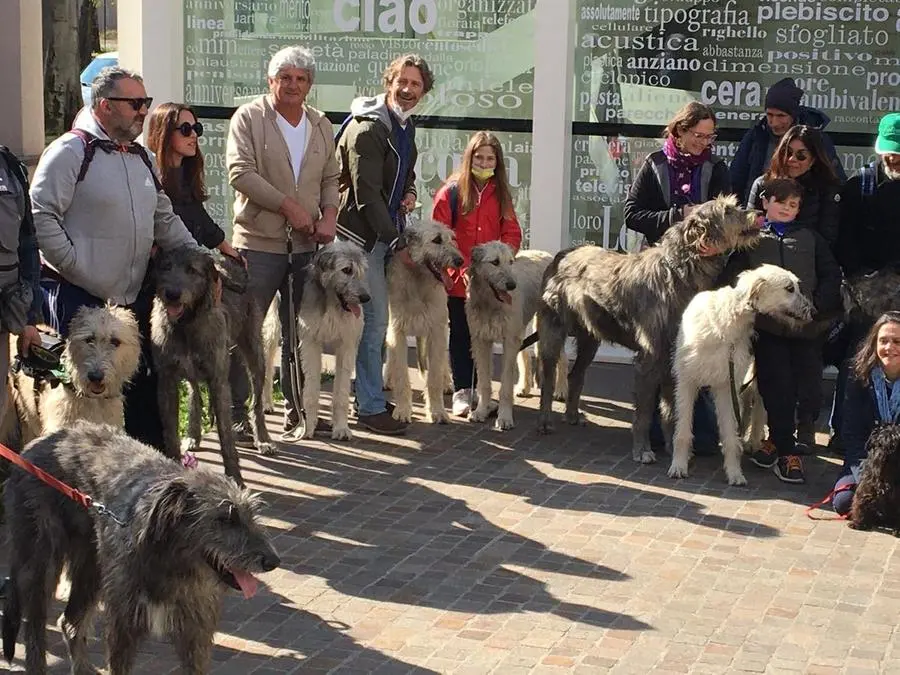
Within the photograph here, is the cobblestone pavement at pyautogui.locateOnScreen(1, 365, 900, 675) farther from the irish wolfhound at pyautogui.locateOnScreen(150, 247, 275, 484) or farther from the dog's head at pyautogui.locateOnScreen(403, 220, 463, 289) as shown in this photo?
the dog's head at pyautogui.locateOnScreen(403, 220, 463, 289)

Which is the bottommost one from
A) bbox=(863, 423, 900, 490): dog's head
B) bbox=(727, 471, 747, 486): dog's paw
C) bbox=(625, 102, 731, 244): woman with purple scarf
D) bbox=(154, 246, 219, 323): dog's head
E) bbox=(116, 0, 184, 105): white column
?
bbox=(727, 471, 747, 486): dog's paw

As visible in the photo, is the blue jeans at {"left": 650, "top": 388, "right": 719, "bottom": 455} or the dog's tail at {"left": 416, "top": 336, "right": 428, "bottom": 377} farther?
the dog's tail at {"left": 416, "top": 336, "right": 428, "bottom": 377}

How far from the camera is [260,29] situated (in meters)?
11.8

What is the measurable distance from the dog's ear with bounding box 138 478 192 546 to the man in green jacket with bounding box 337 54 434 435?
464cm

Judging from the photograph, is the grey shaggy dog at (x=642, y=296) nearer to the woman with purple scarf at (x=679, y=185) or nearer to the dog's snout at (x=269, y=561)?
the woman with purple scarf at (x=679, y=185)

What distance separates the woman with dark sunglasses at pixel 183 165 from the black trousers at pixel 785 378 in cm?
324

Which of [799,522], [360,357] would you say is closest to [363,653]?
[799,522]

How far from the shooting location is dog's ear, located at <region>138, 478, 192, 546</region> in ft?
15.1

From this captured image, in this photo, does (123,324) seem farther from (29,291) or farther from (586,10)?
(586,10)

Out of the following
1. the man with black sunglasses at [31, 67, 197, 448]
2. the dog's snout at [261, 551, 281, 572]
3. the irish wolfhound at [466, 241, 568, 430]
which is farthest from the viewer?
the irish wolfhound at [466, 241, 568, 430]

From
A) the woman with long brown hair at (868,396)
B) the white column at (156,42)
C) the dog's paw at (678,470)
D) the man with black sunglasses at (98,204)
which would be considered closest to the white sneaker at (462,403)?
the dog's paw at (678,470)

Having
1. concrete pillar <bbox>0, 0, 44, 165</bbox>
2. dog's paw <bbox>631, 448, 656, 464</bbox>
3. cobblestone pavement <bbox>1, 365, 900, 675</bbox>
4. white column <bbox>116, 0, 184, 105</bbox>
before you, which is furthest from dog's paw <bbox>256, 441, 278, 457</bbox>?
concrete pillar <bbox>0, 0, 44, 165</bbox>

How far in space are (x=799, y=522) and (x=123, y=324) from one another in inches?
149

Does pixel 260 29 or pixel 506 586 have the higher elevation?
pixel 260 29
